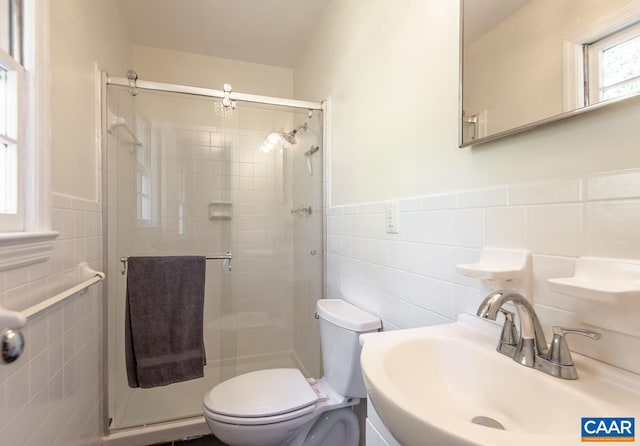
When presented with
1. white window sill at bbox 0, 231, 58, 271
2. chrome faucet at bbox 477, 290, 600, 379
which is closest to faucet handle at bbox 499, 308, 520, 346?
chrome faucet at bbox 477, 290, 600, 379

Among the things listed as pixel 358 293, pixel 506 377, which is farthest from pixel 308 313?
pixel 506 377

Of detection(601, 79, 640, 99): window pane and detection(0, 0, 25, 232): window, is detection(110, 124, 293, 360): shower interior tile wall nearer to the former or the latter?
detection(0, 0, 25, 232): window

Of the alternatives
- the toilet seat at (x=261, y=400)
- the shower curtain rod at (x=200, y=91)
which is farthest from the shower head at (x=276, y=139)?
the toilet seat at (x=261, y=400)

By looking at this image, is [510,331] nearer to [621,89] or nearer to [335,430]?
[621,89]

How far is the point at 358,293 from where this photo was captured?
4.99 feet

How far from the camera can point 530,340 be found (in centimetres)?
65

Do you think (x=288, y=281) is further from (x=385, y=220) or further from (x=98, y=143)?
(x=98, y=143)

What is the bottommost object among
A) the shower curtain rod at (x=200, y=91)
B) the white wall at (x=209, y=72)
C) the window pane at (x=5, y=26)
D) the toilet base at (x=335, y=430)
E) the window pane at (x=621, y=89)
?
the toilet base at (x=335, y=430)

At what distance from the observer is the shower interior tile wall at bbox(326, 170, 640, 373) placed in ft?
1.91

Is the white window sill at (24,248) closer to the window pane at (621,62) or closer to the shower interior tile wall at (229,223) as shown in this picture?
the shower interior tile wall at (229,223)

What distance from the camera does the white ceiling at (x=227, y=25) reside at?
1.92 metres

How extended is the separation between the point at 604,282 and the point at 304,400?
1101 millimetres

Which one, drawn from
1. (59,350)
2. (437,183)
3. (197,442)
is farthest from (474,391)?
(197,442)

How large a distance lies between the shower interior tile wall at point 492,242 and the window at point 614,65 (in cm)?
16
